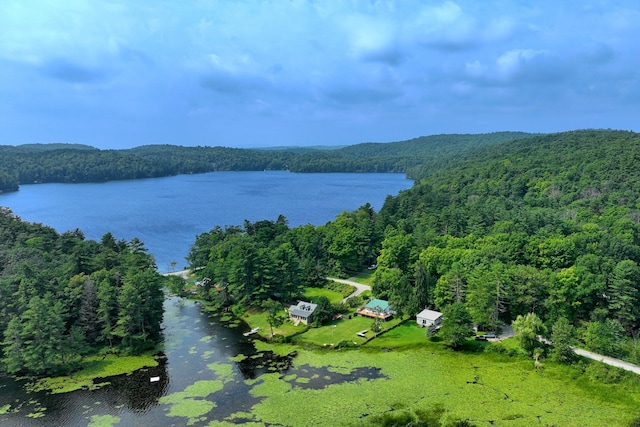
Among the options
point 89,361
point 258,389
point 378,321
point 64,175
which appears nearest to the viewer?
point 258,389

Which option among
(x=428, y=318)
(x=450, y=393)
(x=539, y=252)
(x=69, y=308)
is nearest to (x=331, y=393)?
(x=450, y=393)

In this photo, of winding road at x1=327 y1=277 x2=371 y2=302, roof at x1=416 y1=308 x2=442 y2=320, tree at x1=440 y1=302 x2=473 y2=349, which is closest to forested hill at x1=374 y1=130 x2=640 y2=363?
roof at x1=416 y1=308 x2=442 y2=320

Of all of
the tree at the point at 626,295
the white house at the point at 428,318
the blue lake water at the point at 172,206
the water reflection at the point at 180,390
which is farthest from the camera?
the blue lake water at the point at 172,206

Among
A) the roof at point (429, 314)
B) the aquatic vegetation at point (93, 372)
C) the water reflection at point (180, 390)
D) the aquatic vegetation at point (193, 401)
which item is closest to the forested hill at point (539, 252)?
the roof at point (429, 314)

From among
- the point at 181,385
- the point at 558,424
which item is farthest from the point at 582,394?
the point at 181,385

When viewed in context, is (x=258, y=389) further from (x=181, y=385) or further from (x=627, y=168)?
(x=627, y=168)

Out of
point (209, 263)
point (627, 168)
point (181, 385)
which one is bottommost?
point (181, 385)

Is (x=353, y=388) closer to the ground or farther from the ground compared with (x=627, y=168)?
closer to the ground

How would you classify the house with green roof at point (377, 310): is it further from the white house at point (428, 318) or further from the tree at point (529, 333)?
the tree at point (529, 333)
